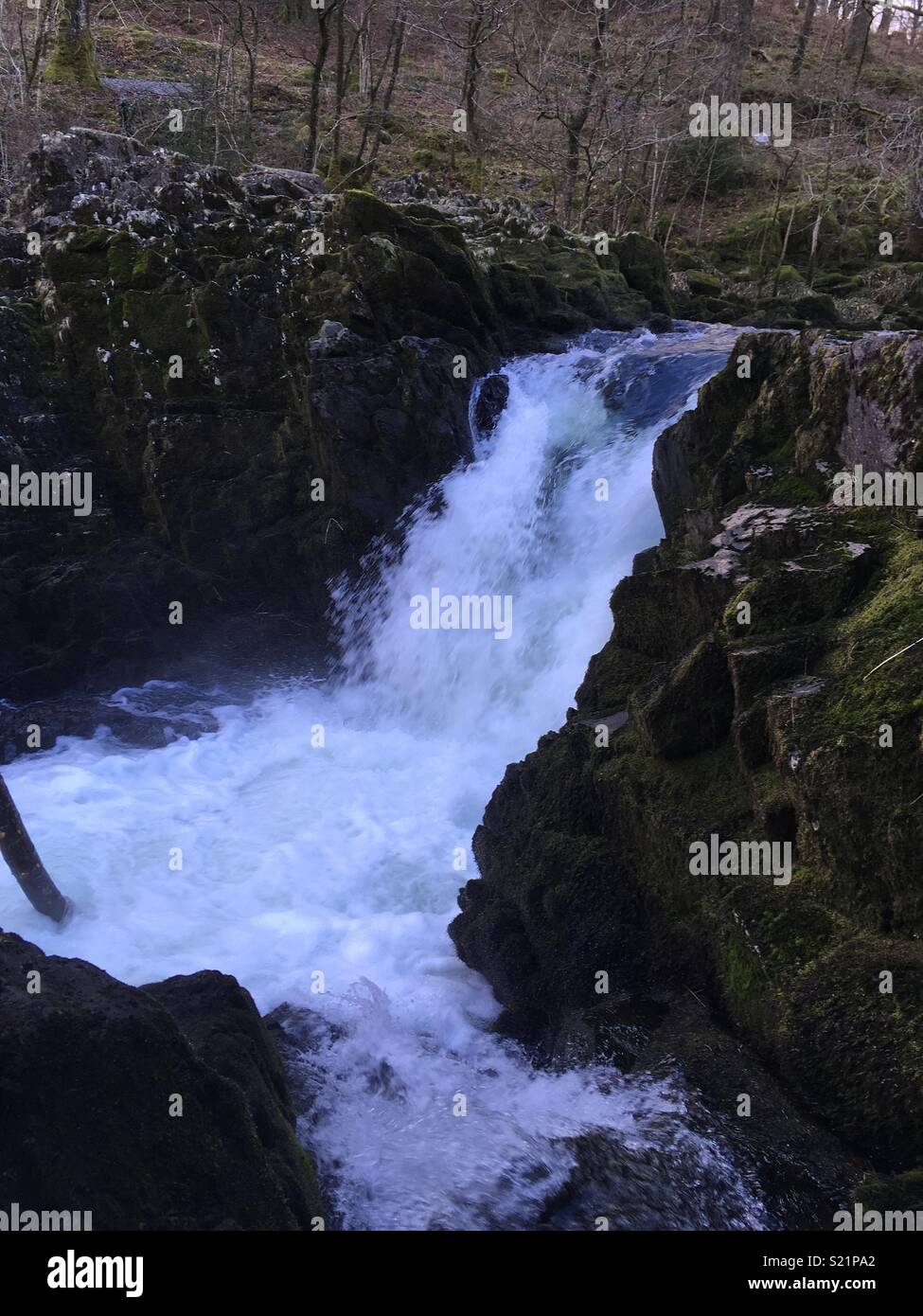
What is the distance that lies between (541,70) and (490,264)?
8.49m

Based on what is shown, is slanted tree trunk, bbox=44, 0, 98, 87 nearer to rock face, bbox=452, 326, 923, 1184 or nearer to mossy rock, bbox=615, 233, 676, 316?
mossy rock, bbox=615, 233, 676, 316

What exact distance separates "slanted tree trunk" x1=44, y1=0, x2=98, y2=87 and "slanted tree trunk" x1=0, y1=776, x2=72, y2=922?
2230cm

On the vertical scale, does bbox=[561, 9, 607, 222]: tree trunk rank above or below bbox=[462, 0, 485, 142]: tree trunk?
below

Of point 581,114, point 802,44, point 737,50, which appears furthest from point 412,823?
point 802,44

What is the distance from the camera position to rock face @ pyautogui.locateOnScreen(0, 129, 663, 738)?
11.7 m

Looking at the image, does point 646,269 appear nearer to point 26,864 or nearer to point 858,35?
point 26,864

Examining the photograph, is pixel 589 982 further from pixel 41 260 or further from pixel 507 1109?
pixel 41 260

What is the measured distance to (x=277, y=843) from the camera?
8977 mm

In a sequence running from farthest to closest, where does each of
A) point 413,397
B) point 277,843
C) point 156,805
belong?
point 413,397, point 156,805, point 277,843

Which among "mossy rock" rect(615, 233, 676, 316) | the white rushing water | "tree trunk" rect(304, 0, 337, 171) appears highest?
"tree trunk" rect(304, 0, 337, 171)

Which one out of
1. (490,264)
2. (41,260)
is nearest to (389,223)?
(490,264)

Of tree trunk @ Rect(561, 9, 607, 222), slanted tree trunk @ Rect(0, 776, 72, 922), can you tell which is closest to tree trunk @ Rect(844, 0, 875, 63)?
tree trunk @ Rect(561, 9, 607, 222)

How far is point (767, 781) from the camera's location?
17.9 feet
